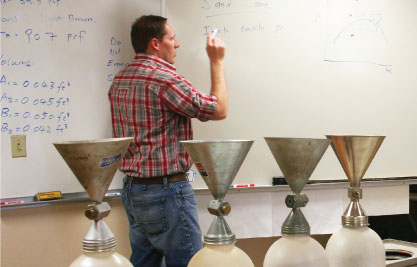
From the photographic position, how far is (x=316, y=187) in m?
2.33

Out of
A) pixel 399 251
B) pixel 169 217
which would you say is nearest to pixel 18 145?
pixel 169 217

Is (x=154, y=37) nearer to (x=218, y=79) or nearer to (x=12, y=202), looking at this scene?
(x=218, y=79)

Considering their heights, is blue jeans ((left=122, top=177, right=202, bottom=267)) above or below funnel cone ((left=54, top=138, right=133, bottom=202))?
below

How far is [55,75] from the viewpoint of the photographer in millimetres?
1957

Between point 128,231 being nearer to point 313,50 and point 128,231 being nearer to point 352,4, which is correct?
point 313,50

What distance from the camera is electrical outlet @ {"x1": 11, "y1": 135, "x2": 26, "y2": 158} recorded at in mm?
1893

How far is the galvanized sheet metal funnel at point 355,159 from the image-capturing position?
3.05ft

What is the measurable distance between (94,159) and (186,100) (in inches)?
41.5

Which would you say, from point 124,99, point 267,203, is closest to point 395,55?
point 267,203

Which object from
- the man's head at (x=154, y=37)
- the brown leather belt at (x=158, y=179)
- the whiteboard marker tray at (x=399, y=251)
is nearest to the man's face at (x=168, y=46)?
the man's head at (x=154, y=37)

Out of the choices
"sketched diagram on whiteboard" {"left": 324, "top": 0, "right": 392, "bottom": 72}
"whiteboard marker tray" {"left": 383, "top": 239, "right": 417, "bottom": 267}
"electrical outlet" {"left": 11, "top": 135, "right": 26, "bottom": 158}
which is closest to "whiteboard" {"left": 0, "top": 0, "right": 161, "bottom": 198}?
"electrical outlet" {"left": 11, "top": 135, "right": 26, "bottom": 158}

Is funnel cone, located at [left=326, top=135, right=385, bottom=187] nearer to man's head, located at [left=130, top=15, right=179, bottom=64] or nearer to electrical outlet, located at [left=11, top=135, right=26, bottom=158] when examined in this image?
man's head, located at [left=130, top=15, right=179, bottom=64]

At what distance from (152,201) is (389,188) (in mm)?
1356

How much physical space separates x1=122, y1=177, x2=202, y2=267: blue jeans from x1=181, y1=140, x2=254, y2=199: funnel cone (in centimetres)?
102
